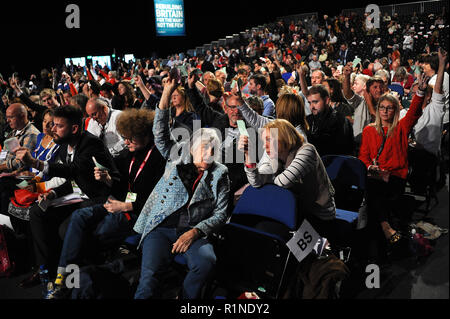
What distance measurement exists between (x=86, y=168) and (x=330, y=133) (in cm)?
217

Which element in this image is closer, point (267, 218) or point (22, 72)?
point (267, 218)

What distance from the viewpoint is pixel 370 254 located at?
2.88 metres

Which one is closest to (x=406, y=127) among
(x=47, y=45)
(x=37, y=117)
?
(x=37, y=117)

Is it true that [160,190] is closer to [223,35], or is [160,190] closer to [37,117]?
[37,117]

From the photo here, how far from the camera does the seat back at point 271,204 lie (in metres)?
2.28

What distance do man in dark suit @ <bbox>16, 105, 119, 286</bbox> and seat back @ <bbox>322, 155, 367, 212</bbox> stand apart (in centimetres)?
172

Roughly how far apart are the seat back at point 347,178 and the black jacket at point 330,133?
476 mm

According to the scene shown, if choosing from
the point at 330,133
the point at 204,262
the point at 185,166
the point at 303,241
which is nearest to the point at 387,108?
the point at 330,133

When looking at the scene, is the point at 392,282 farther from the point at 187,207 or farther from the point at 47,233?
the point at 47,233

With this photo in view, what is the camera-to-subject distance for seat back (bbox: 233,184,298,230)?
7.47 feet

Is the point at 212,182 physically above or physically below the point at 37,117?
below

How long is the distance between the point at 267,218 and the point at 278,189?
0.22 m

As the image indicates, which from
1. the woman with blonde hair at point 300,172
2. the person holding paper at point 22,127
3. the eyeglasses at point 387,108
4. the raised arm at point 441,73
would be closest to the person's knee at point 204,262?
the woman with blonde hair at point 300,172
